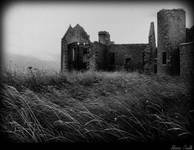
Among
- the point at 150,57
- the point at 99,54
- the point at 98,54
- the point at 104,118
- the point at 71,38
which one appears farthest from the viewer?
the point at 71,38

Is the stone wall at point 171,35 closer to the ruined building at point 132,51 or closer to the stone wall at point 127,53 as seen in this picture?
the ruined building at point 132,51

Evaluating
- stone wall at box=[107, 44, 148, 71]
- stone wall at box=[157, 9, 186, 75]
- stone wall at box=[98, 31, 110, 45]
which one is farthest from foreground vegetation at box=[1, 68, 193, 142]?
stone wall at box=[98, 31, 110, 45]

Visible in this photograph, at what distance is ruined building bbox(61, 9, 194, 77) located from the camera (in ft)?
27.2

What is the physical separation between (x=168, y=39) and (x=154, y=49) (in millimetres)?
4703

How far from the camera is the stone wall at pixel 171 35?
8.12 meters

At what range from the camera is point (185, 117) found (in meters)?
2.53

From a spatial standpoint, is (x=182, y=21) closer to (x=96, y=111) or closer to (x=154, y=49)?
(x=154, y=49)

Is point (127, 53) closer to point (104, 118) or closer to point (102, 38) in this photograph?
point (102, 38)

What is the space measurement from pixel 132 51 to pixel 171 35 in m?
5.39

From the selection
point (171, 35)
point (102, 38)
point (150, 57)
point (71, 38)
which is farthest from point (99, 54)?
point (171, 35)

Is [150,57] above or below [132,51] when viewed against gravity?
below

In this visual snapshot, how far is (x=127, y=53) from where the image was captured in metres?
13.7

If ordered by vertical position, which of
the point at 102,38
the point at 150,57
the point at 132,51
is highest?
the point at 102,38

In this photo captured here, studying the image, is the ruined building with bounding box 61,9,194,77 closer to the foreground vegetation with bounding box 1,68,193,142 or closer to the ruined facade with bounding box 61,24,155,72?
the ruined facade with bounding box 61,24,155,72
